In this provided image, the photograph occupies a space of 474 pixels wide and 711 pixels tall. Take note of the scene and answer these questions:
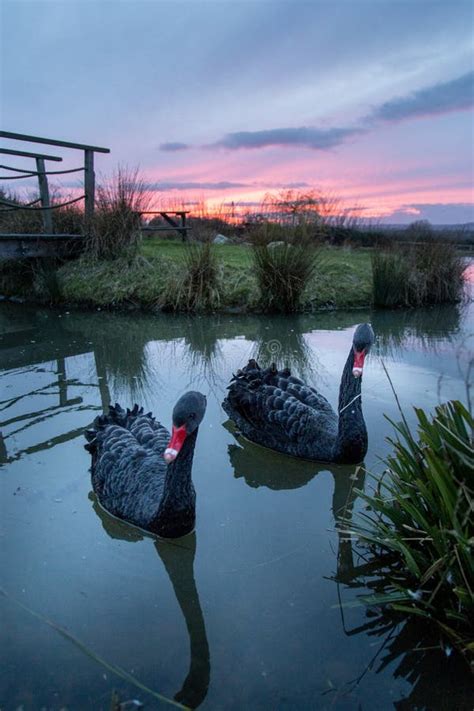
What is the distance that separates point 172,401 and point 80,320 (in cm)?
374

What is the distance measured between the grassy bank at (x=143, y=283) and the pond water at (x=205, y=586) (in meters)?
3.87

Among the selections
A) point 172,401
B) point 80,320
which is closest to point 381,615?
point 172,401

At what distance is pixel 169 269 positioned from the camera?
8.88m

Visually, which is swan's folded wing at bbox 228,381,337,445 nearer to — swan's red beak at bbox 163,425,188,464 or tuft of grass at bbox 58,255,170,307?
swan's red beak at bbox 163,425,188,464

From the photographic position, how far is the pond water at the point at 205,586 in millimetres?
1794

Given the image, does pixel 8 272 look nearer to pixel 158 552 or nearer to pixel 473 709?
pixel 158 552

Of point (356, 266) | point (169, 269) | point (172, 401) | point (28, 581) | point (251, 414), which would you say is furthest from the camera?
point (356, 266)

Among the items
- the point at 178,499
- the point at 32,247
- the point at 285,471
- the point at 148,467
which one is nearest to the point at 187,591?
the point at 178,499

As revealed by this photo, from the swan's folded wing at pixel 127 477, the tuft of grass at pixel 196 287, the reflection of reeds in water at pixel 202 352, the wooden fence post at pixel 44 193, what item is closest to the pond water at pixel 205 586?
the swan's folded wing at pixel 127 477

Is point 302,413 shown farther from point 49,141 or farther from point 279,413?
point 49,141

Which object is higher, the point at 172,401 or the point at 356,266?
the point at 356,266

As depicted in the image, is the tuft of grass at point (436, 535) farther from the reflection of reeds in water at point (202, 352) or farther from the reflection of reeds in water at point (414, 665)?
the reflection of reeds in water at point (202, 352)

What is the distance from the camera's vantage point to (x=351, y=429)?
10.6 ft

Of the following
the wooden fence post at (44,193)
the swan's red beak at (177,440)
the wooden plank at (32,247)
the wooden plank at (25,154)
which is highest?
the wooden plank at (25,154)
